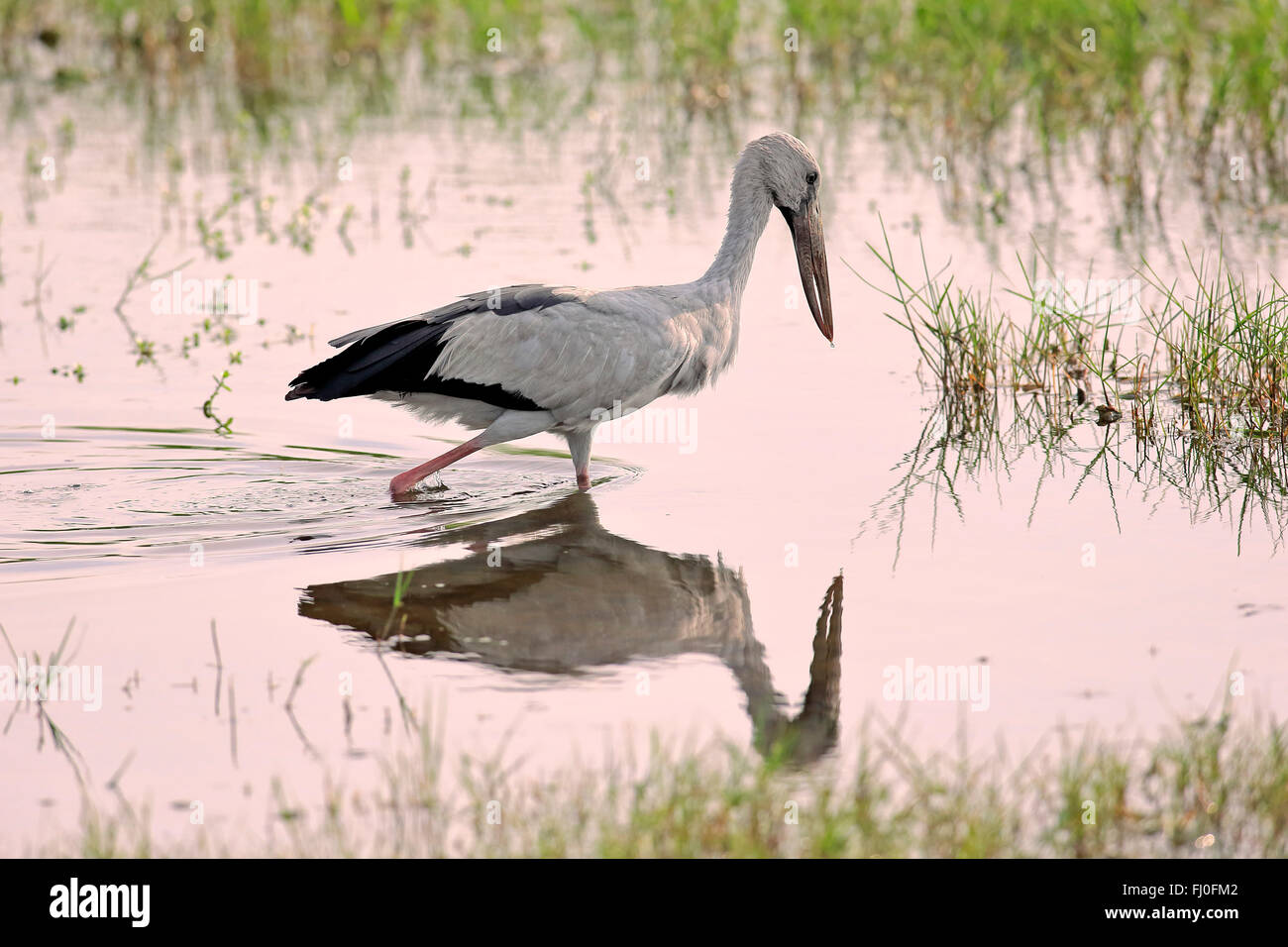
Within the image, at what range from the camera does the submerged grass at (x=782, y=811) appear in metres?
3.68

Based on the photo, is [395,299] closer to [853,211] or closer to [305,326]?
[305,326]

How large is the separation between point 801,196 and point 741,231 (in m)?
0.35

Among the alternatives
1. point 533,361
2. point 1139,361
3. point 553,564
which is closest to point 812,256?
point 533,361

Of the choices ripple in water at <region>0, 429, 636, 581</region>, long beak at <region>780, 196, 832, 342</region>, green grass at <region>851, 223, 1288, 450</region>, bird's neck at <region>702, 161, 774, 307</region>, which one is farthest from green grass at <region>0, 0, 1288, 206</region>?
ripple in water at <region>0, 429, 636, 581</region>

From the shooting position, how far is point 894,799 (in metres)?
3.99

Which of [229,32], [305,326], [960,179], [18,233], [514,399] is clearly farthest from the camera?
[229,32]

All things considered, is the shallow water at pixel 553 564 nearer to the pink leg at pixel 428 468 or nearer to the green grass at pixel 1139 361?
the pink leg at pixel 428 468

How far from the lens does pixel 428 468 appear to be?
6320 mm

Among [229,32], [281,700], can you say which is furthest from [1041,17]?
[281,700]

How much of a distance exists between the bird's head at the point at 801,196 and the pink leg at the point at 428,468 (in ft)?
5.20

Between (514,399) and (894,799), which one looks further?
(514,399)

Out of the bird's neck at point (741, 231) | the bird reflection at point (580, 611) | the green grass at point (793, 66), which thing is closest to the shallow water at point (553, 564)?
the bird reflection at point (580, 611)

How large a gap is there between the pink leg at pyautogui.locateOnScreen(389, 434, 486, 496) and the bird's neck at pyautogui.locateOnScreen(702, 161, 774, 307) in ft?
3.72
